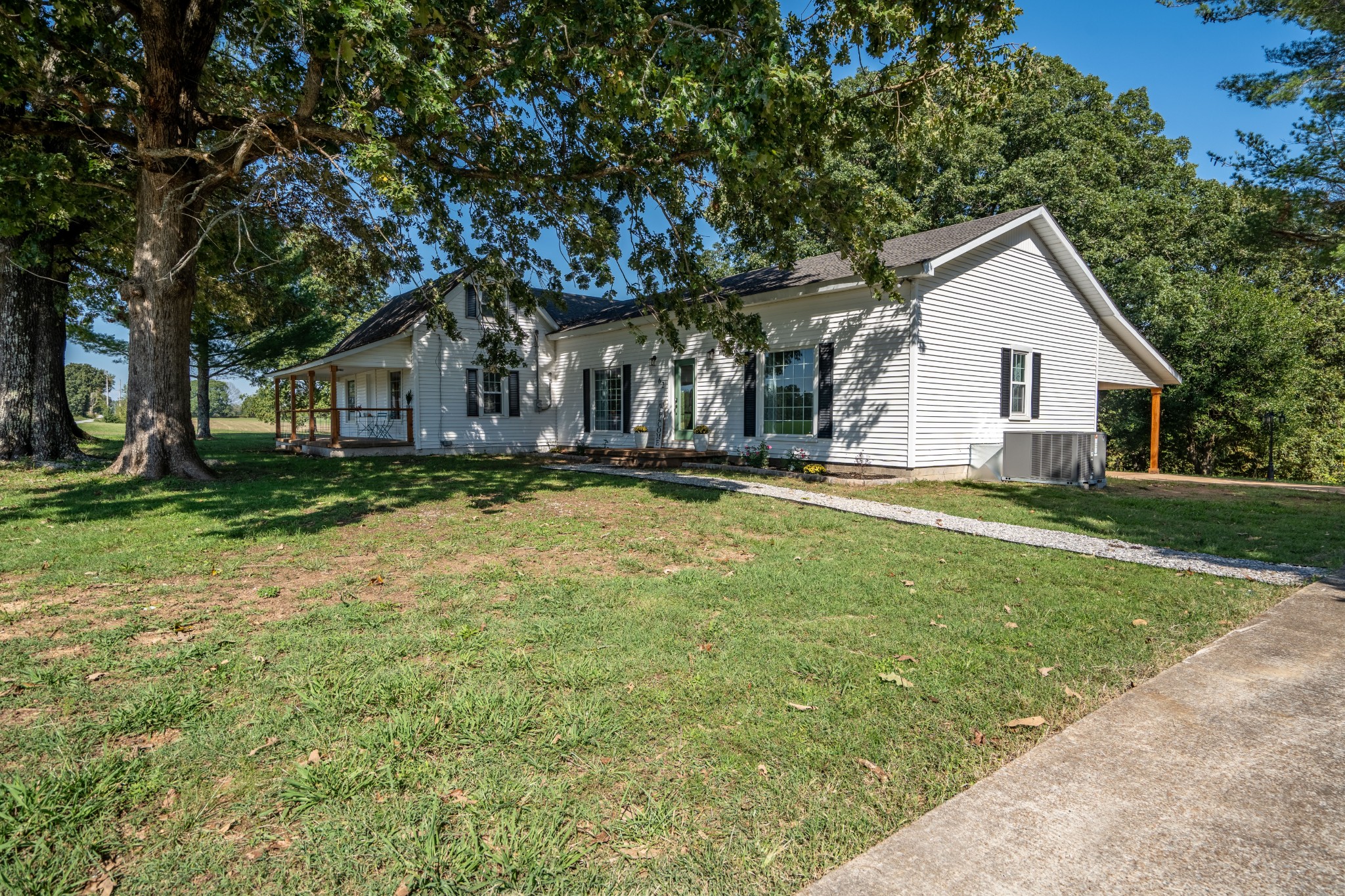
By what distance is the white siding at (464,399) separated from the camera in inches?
711

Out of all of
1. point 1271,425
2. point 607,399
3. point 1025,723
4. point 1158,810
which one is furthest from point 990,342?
point 1271,425

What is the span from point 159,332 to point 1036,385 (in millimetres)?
16203

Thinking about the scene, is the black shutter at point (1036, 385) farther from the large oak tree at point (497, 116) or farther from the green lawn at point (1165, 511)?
the large oak tree at point (497, 116)

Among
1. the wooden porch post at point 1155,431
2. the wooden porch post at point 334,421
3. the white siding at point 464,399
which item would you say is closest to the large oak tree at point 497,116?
the white siding at point 464,399

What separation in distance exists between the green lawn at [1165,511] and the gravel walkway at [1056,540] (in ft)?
1.15

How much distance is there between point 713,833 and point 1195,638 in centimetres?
358

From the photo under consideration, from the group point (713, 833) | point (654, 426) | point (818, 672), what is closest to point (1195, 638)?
point (818, 672)

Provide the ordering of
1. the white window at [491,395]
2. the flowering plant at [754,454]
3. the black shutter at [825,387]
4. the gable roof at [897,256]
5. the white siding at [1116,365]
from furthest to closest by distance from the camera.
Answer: the white window at [491,395] < the white siding at [1116,365] < the flowering plant at [754,454] < the black shutter at [825,387] < the gable roof at [897,256]

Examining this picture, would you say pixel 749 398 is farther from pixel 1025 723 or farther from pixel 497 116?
pixel 1025 723

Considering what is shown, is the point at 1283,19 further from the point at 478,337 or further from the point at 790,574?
the point at 478,337

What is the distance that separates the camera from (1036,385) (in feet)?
45.6

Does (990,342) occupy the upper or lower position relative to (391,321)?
lower

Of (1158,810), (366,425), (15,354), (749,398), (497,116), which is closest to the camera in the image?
(1158,810)

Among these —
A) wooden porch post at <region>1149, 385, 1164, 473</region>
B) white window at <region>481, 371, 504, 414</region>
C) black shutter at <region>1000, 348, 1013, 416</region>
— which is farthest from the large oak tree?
wooden porch post at <region>1149, 385, 1164, 473</region>
